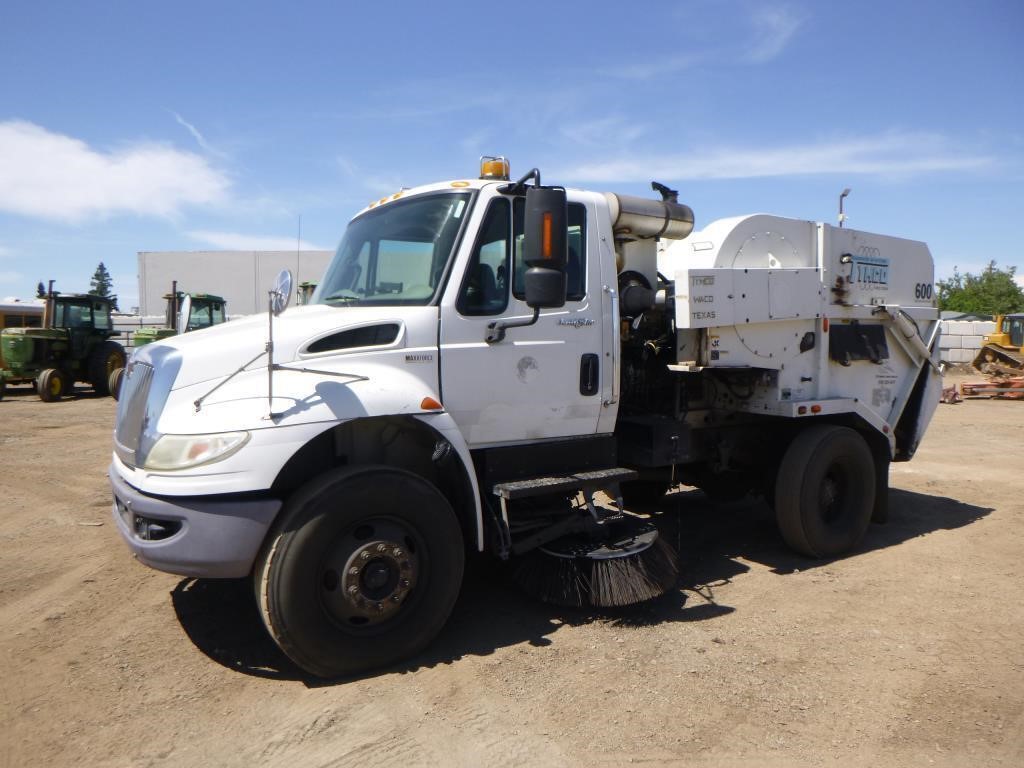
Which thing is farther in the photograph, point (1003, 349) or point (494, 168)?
point (1003, 349)

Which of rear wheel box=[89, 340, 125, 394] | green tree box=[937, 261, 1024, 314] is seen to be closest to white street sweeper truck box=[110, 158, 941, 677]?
rear wheel box=[89, 340, 125, 394]

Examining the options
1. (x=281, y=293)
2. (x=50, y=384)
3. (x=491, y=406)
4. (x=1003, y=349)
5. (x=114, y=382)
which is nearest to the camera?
(x=281, y=293)

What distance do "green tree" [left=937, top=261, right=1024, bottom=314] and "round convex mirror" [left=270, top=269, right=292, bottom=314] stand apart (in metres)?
54.8

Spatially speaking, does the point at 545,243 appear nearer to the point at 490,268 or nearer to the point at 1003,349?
the point at 490,268

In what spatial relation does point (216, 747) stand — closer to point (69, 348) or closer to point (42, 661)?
point (42, 661)

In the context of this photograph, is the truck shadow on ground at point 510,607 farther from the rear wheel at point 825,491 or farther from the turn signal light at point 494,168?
the turn signal light at point 494,168

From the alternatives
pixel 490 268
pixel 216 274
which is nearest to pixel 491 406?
pixel 490 268

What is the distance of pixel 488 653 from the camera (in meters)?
3.91

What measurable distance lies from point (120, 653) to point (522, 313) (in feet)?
9.15

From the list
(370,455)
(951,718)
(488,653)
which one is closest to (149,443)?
(370,455)

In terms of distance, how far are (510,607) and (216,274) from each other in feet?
101

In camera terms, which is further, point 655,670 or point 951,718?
point 655,670

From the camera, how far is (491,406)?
13.6ft

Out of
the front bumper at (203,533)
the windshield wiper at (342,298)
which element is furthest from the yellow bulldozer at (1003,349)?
the front bumper at (203,533)
